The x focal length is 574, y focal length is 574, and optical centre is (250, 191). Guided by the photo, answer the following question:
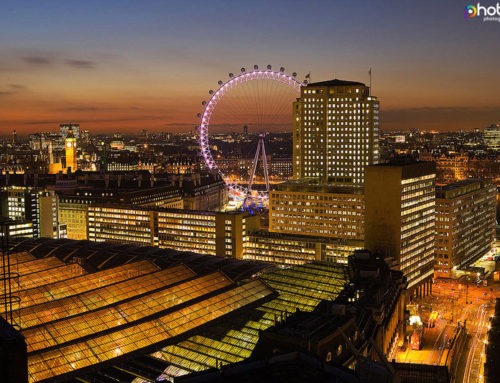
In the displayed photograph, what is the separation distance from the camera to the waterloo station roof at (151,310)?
41875 millimetres

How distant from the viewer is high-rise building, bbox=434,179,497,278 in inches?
4400

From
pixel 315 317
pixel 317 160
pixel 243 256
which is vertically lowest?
pixel 243 256

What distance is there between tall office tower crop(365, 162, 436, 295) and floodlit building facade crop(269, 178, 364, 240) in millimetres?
12799

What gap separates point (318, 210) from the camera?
372ft

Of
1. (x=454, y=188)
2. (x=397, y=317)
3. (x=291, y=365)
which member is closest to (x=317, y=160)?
(x=454, y=188)

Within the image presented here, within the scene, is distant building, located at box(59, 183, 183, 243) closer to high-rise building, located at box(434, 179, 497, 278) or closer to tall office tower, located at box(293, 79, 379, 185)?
tall office tower, located at box(293, 79, 379, 185)

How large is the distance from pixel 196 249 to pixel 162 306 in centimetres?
6591

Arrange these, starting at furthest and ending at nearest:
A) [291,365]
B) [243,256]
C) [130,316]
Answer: [243,256]
[130,316]
[291,365]

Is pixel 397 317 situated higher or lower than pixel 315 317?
lower

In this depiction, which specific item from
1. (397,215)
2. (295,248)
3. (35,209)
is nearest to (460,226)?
(397,215)

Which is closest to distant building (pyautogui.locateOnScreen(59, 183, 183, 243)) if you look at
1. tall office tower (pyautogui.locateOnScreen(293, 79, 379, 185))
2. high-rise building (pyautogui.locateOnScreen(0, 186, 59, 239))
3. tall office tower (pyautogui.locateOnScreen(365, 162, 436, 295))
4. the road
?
high-rise building (pyautogui.locateOnScreen(0, 186, 59, 239))

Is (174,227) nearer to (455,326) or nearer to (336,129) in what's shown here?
(336,129)

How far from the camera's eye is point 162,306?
50375mm

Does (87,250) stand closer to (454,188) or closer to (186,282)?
(186,282)
